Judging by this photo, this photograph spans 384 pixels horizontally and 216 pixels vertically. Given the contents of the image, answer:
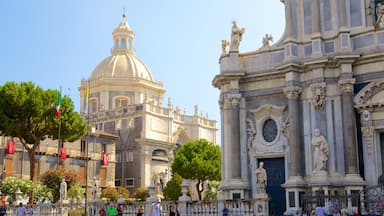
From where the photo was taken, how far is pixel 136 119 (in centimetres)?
5844

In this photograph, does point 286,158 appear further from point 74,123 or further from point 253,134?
point 74,123

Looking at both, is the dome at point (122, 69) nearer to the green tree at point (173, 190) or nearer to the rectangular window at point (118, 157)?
the rectangular window at point (118, 157)

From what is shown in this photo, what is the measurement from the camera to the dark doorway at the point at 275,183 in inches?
949

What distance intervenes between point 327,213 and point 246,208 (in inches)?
114

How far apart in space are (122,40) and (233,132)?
4867 cm

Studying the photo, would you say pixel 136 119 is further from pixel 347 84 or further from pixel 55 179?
pixel 347 84

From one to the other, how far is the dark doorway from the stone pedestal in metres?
4.81

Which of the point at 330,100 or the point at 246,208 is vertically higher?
the point at 330,100

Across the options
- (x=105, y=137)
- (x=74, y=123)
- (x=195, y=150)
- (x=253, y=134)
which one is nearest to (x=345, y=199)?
(x=253, y=134)

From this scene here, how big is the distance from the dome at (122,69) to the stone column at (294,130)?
43.9 metres

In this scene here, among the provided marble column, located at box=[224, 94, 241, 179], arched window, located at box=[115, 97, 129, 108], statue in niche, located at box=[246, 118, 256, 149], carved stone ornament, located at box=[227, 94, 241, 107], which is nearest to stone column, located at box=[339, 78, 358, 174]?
statue in niche, located at box=[246, 118, 256, 149]

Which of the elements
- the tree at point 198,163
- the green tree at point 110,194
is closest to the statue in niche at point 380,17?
the tree at point 198,163

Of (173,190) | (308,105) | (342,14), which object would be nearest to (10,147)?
(173,190)

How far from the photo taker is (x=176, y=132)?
63.0 metres
